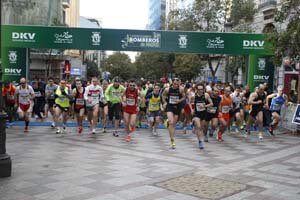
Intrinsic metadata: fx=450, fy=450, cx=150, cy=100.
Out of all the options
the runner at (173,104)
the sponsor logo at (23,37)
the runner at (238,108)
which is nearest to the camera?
the runner at (173,104)

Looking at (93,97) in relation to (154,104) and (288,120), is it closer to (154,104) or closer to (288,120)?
(154,104)

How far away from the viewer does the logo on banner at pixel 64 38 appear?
18891 mm

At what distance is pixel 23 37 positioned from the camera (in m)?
18.8

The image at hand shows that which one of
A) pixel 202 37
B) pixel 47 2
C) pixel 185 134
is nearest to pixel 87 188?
pixel 185 134

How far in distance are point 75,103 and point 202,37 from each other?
7190mm

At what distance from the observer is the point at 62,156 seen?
9.99 metres

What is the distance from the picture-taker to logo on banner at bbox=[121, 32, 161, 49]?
1919cm

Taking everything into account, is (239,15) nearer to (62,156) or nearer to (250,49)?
(250,49)

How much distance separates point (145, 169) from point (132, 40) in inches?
439

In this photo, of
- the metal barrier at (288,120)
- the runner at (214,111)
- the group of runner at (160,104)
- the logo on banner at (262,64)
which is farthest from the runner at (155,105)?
the logo on banner at (262,64)

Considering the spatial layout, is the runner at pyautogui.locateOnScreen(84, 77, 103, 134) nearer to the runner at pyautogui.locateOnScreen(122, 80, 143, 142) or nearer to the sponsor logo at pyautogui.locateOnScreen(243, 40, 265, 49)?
the runner at pyautogui.locateOnScreen(122, 80, 143, 142)

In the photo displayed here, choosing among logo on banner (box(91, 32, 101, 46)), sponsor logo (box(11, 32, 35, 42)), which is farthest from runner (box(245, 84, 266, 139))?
sponsor logo (box(11, 32, 35, 42))

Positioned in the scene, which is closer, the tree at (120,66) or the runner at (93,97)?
the runner at (93,97)

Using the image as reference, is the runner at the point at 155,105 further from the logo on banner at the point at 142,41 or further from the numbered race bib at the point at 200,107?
the logo on banner at the point at 142,41
